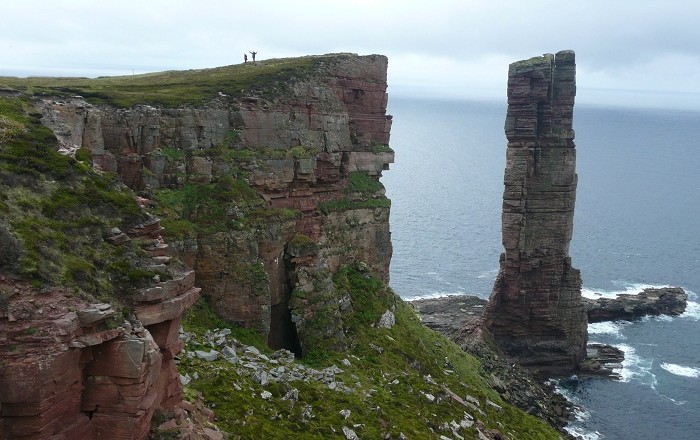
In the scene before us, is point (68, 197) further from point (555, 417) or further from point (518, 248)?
point (518, 248)

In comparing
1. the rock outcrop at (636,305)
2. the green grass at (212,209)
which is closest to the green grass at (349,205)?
the green grass at (212,209)

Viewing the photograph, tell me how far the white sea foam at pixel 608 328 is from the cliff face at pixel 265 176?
184 feet

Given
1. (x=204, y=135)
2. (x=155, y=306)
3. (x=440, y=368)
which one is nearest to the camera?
(x=155, y=306)

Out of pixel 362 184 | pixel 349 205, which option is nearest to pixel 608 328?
pixel 362 184

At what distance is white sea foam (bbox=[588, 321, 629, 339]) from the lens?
331ft

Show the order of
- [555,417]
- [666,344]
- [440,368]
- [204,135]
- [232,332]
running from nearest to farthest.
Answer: [232,332] → [204,135] → [440,368] → [555,417] → [666,344]

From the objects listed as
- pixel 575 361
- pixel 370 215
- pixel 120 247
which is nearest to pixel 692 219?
pixel 575 361

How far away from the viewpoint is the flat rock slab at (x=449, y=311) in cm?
9588

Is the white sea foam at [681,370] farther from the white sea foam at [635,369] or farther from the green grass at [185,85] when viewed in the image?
the green grass at [185,85]

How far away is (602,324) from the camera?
105188 mm

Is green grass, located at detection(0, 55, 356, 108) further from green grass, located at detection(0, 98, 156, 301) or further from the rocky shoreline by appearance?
the rocky shoreline

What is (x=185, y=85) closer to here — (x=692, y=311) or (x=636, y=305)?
(x=636, y=305)

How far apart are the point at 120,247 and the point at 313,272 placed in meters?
25.6

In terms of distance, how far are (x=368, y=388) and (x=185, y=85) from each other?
1007 inches
